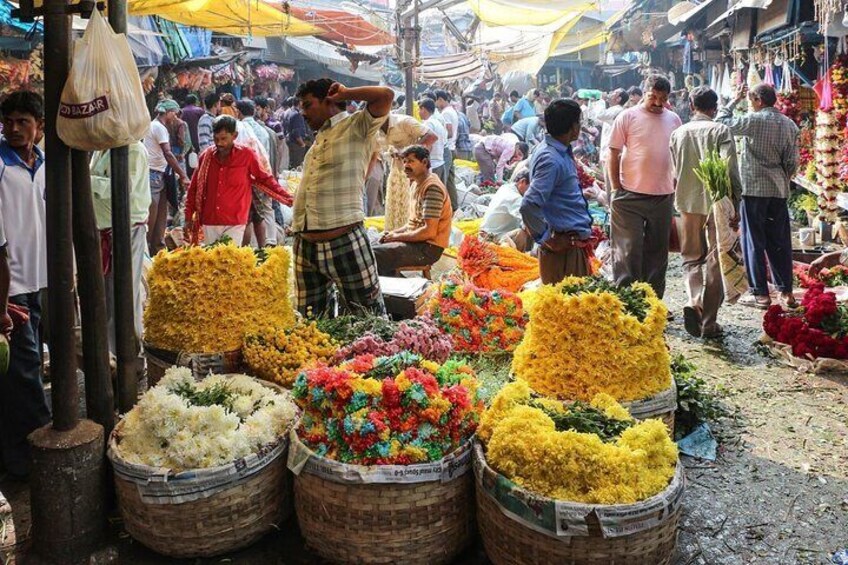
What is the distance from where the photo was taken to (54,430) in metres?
3.22

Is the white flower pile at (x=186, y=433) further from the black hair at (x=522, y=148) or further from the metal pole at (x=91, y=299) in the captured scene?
the black hair at (x=522, y=148)

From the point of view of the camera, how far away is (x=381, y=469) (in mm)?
2924

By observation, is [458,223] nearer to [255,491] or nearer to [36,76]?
[36,76]

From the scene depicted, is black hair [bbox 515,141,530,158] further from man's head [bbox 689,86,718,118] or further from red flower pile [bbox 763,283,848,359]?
red flower pile [bbox 763,283,848,359]

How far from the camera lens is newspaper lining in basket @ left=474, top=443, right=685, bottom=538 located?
264 cm

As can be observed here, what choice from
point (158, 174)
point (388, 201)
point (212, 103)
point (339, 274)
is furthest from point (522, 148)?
point (339, 274)

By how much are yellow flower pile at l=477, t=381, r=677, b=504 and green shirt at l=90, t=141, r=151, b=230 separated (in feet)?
10.5

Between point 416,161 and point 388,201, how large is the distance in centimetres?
163

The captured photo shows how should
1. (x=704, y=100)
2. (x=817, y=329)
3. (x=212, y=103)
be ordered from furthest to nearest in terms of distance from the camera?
1. (x=212, y=103)
2. (x=704, y=100)
3. (x=817, y=329)

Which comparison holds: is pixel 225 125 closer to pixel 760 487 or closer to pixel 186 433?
pixel 186 433

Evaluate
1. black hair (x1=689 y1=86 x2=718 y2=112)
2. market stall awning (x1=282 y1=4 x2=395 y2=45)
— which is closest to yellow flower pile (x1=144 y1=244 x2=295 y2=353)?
black hair (x1=689 y1=86 x2=718 y2=112)

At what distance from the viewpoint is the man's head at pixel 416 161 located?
630cm

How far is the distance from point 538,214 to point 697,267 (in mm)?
2378

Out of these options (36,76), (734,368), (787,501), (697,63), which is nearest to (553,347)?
A: (787,501)
